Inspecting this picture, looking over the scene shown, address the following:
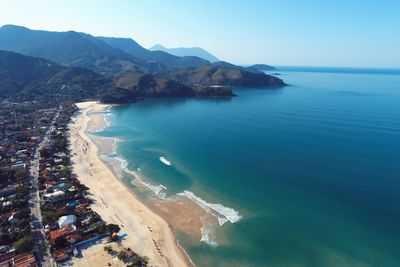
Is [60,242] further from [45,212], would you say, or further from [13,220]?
[13,220]

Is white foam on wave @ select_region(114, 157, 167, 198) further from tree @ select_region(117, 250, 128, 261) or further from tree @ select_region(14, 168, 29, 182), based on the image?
tree @ select_region(14, 168, 29, 182)

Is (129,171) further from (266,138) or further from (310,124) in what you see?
(310,124)

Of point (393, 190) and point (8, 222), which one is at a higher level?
point (393, 190)

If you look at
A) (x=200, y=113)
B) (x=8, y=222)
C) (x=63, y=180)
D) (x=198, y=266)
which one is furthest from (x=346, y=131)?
(x=8, y=222)

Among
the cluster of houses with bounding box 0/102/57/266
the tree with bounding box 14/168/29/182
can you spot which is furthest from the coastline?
the cluster of houses with bounding box 0/102/57/266

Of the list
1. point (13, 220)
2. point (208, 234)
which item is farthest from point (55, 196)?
point (208, 234)

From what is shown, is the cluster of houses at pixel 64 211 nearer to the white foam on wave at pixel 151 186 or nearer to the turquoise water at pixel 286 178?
the white foam on wave at pixel 151 186

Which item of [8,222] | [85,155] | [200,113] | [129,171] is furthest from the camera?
[200,113]

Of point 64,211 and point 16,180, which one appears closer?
point 64,211
